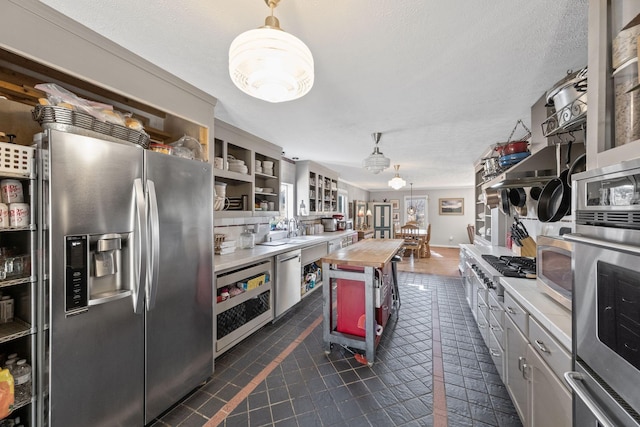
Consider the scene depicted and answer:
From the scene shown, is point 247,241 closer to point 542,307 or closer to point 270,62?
point 270,62

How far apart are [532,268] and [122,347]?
2982 mm

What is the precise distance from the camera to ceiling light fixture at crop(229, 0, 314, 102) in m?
0.91

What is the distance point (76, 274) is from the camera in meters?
1.19

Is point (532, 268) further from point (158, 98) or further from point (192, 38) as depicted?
point (158, 98)

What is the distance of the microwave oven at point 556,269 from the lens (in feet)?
3.98

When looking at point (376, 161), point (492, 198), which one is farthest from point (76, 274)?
point (492, 198)

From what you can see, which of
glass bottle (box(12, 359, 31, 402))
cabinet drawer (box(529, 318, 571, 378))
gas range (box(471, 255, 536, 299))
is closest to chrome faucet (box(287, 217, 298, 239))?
gas range (box(471, 255, 536, 299))

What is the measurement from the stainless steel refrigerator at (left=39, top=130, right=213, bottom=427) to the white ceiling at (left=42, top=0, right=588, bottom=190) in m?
0.68

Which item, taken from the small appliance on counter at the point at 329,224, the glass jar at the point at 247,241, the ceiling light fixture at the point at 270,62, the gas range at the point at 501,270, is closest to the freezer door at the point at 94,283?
the ceiling light fixture at the point at 270,62

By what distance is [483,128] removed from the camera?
2.92 m

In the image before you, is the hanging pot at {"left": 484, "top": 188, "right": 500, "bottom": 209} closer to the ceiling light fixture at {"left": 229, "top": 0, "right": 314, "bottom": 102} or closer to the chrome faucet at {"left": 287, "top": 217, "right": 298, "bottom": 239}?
the chrome faucet at {"left": 287, "top": 217, "right": 298, "bottom": 239}

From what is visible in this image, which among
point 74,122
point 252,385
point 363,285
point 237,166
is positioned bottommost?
point 252,385

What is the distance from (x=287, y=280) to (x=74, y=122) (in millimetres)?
2474

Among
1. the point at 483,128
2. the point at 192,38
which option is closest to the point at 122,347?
the point at 192,38
